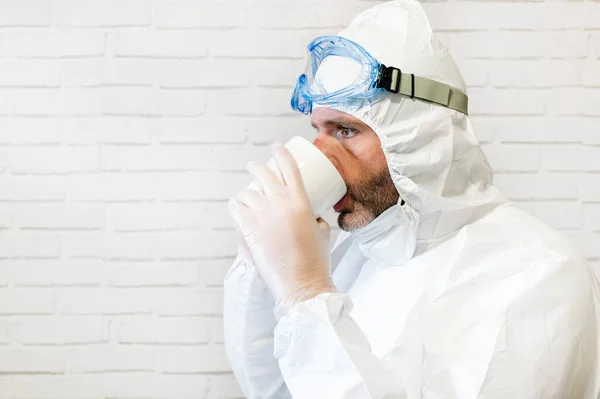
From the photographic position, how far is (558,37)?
175 cm

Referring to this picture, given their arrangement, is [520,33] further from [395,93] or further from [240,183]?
[240,183]

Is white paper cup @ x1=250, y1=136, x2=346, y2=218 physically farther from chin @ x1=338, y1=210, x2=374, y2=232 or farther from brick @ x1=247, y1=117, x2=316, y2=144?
brick @ x1=247, y1=117, x2=316, y2=144

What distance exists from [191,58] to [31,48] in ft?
1.45

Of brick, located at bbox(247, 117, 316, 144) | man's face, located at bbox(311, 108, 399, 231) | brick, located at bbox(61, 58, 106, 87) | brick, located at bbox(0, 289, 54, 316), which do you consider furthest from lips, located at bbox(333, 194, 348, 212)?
brick, located at bbox(0, 289, 54, 316)

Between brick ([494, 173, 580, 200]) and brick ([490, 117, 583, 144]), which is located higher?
brick ([490, 117, 583, 144])

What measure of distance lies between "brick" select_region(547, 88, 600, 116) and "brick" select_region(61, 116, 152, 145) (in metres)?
1.12

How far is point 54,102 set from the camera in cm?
176

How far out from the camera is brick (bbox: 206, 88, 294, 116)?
1.75 meters

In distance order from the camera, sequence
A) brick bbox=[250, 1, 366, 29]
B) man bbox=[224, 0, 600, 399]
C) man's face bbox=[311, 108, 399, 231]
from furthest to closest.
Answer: brick bbox=[250, 1, 366, 29] → man's face bbox=[311, 108, 399, 231] → man bbox=[224, 0, 600, 399]

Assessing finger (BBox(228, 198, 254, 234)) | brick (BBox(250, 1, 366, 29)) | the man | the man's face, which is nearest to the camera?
the man

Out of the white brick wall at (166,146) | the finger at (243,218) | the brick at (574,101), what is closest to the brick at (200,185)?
the white brick wall at (166,146)

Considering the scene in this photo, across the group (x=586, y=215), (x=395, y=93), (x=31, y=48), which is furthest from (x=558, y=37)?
(x=31, y=48)

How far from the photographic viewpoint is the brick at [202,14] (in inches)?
68.6

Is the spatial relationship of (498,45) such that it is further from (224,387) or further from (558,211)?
(224,387)
